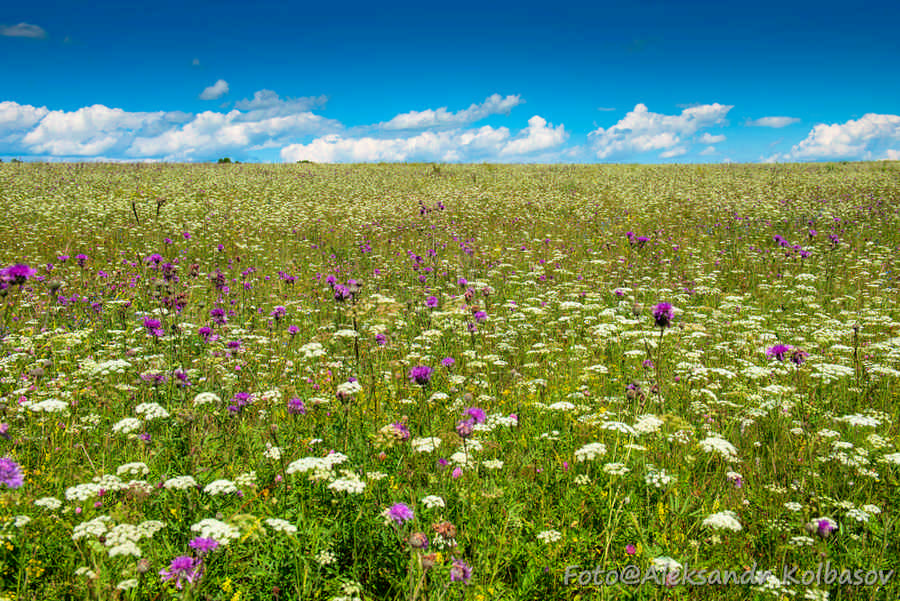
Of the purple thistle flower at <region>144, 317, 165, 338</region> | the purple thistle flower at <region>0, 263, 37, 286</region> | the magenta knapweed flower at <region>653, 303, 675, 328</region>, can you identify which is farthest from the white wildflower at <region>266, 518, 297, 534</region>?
the purple thistle flower at <region>144, 317, 165, 338</region>

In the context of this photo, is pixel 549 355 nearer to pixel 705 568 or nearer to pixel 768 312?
pixel 705 568

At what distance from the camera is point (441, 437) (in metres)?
3.67

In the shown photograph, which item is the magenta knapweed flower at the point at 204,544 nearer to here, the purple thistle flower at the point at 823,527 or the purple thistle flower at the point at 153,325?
the purple thistle flower at the point at 153,325

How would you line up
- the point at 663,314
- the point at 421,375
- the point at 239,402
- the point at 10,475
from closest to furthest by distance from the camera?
the point at 10,475 → the point at 421,375 → the point at 663,314 → the point at 239,402

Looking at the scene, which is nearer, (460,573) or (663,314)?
(460,573)

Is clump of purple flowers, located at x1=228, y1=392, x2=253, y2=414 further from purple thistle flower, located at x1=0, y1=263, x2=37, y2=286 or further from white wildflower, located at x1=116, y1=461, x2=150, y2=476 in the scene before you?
purple thistle flower, located at x1=0, y1=263, x2=37, y2=286

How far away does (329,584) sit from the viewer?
Answer: 2.45m

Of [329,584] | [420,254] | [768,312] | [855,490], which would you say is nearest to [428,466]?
[329,584]

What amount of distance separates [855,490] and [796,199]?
19784mm

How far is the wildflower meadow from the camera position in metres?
2.50

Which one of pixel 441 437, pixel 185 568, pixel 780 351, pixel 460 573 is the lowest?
pixel 441 437

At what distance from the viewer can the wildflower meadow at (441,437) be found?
2.50 metres

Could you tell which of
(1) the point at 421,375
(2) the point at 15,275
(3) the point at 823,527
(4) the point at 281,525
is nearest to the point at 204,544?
(4) the point at 281,525

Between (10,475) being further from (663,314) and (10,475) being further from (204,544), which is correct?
(663,314)
